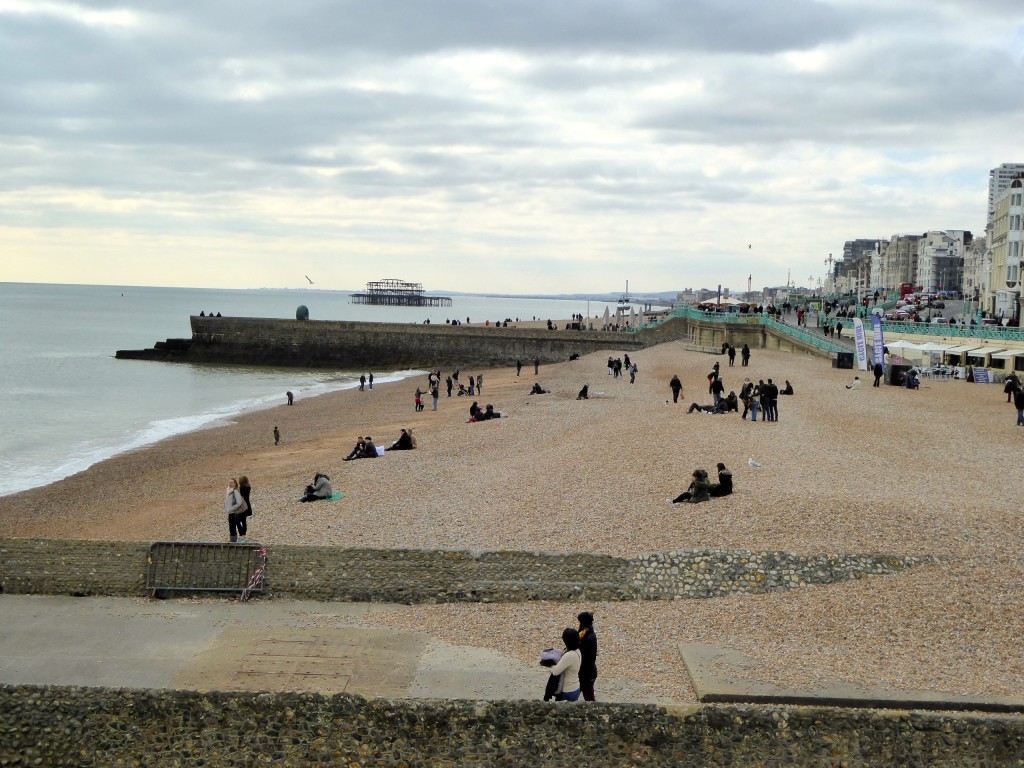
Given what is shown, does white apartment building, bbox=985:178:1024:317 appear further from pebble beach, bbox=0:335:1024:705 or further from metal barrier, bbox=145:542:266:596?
metal barrier, bbox=145:542:266:596

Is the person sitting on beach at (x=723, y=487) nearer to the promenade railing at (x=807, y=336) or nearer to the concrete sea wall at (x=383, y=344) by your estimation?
the promenade railing at (x=807, y=336)

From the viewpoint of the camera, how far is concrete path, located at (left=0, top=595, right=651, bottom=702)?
945cm

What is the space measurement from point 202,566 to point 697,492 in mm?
6994

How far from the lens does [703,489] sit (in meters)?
14.4

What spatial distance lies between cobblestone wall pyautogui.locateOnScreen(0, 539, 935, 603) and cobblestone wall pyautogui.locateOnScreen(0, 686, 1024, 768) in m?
4.24

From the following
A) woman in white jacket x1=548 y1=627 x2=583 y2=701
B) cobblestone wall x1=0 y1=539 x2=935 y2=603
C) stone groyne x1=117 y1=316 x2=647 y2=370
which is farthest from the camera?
stone groyne x1=117 y1=316 x2=647 y2=370

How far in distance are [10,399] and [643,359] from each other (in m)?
29.9

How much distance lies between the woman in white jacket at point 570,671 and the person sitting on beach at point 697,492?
22.0 ft

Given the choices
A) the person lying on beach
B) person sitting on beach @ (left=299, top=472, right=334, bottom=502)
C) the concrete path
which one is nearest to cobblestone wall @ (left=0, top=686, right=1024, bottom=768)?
the concrete path

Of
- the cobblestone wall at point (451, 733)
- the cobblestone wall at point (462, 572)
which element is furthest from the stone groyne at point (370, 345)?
the cobblestone wall at point (451, 733)

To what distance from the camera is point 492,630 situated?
1088 centimetres

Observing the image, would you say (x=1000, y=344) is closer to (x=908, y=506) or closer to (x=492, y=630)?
(x=908, y=506)

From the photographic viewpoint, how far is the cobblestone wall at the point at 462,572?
1156 centimetres

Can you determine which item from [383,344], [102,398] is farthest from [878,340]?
[383,344]
